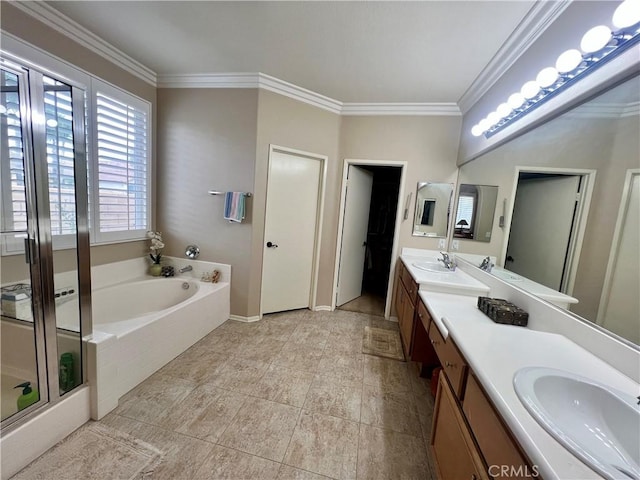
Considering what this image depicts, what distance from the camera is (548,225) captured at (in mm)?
1397

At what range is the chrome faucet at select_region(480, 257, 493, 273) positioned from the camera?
193cm

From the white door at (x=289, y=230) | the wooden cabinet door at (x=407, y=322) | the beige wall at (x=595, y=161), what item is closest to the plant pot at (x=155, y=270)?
the white door at (x=289, y=230)

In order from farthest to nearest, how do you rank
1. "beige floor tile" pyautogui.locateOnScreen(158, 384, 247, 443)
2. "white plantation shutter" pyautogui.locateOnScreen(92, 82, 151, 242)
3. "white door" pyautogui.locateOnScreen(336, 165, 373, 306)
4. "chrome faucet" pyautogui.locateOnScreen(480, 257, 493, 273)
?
"white door" pyautogui.locateOnScreen(336, 165, 373, 306) < "white plantation shutter" pyautogui.locateOnScreen(92, 82, 151, 242) < "chrome faucet" pyautogui.locateOnScreen(480, 257, 493, 273) < "beige floor tile" pyautogui.locateOnScreen(158, 384, 247, 443)

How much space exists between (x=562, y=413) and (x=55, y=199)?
97.1 inches

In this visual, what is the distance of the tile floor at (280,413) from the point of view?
132 cm

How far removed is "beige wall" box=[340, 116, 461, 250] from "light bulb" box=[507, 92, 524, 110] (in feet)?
3.89

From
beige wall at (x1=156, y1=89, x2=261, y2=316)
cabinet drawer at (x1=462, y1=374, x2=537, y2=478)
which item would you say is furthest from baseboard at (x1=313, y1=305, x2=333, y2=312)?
cabinet drawer at (x1=462, y1=374, x2=537, y2=478)

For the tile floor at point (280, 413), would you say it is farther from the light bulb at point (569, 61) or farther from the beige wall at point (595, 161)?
the light bulb at point (569, 61)

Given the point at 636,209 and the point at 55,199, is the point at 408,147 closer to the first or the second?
the point at 636,209

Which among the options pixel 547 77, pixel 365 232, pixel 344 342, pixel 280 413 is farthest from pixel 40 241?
pixel 365 232

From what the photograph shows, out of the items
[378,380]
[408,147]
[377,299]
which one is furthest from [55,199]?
[377,299]

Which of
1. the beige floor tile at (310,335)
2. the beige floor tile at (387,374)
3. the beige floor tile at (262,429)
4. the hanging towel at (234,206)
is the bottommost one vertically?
the beige floor tile at (262,429)

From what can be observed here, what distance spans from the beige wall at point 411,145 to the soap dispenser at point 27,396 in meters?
3.08

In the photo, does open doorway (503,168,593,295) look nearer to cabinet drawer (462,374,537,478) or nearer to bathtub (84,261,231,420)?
cabinet drawer (462,374,537,478)
